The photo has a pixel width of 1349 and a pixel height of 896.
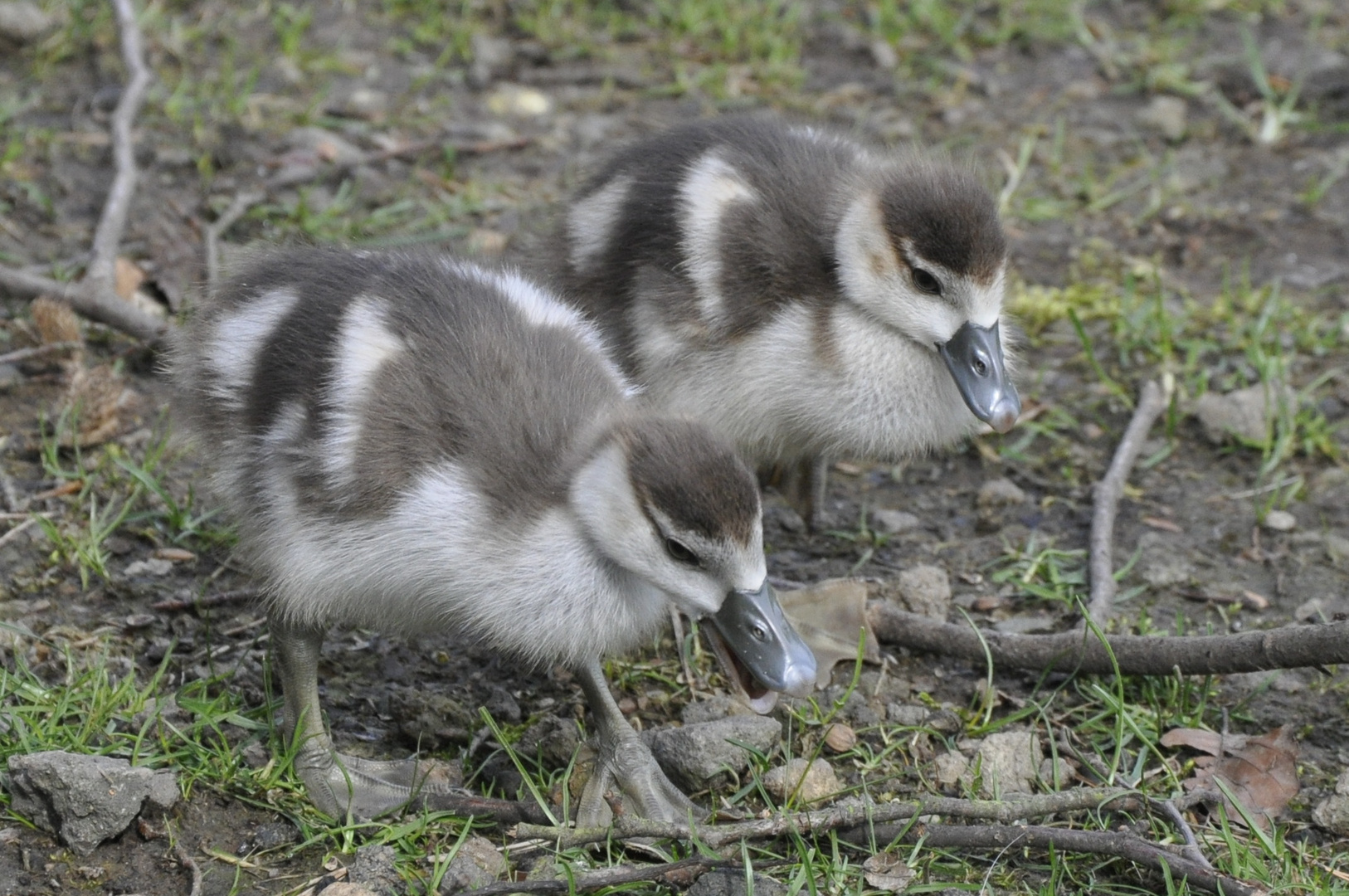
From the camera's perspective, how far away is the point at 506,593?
312cm

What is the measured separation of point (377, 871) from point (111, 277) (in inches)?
96.1

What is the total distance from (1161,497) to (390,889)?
103 inches

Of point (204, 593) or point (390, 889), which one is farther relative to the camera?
point (204, 593)

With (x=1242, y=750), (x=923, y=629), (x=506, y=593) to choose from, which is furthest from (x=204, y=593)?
(x=1242, y=750)

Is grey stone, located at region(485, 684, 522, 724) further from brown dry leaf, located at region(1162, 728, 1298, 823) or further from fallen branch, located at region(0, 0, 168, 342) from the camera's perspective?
fallen branch, located at region(0, 0, 168, 342)

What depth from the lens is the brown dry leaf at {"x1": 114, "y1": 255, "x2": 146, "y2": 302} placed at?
16.1 feet

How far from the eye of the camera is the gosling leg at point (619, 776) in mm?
3266

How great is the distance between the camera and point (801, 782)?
3307 millimetres

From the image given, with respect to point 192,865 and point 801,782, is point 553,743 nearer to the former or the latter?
point 801,782

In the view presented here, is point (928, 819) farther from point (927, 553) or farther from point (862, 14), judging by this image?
point (862, 14)

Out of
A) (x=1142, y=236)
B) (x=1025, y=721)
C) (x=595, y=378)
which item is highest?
(x=595, y=378)

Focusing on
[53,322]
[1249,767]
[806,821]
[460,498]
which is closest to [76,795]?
[460,498]

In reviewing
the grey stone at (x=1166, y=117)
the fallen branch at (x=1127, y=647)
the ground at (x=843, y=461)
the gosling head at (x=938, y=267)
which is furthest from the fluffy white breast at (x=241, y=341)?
the grey stone at (x=1166, y=117)

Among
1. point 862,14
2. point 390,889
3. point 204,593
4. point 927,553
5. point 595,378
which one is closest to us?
point 390,889
